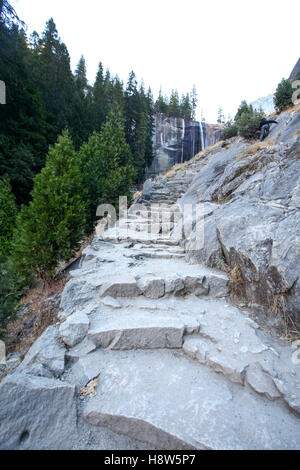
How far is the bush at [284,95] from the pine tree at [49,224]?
13.1 m

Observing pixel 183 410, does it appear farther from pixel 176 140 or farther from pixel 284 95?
pixel 176 140

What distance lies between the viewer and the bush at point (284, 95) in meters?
12.7

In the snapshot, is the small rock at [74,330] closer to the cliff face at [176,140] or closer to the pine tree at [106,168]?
the pine tree at [106,168]

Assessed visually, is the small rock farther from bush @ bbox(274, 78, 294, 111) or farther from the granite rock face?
bush @ bbox(274, 78, 294, 111)

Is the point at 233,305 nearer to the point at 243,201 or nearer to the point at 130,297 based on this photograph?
the point at 130,297

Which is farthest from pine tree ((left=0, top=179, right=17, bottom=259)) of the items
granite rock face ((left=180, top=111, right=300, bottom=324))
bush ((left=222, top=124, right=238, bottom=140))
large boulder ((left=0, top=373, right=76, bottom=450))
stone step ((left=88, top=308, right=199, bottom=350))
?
bush ((left=222, top=124, right=238, bottom=140))

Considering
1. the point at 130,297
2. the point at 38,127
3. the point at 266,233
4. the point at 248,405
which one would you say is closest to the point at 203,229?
the point at 266,233

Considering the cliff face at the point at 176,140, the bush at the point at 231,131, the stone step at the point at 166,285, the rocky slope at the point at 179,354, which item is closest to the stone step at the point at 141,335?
the rocky slope at the point at 179,354

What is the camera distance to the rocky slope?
6.07 feet

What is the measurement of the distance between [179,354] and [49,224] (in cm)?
538

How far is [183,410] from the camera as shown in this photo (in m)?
1.96

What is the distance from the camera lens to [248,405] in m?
2.04

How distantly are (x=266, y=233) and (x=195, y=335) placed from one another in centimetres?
206

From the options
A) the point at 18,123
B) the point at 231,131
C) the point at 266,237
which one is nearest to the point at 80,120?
the point at 18,123
